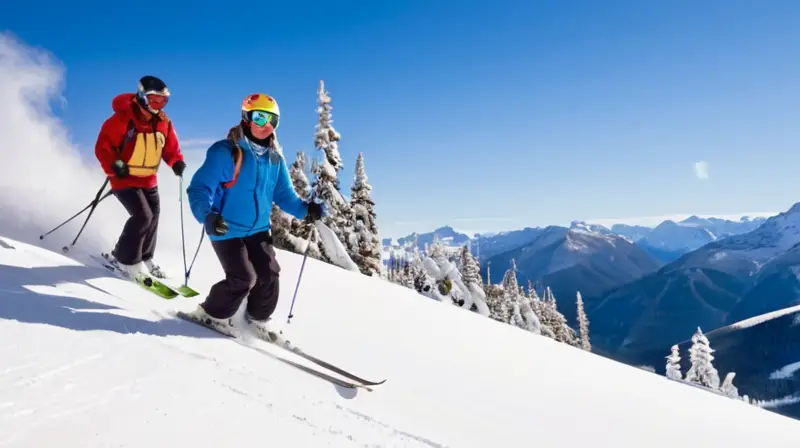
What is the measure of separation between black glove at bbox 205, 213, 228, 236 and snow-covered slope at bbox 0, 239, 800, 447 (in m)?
1.05

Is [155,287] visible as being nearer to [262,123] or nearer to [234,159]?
[234,159]

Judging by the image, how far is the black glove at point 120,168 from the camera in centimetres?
635

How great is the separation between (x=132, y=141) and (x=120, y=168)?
50 cm

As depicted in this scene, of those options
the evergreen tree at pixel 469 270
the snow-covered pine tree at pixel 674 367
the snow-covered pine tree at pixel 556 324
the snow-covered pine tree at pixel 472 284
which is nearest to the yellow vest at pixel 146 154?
the snow-covered pine tree at pixel 472 284

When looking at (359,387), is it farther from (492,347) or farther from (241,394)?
(492,347)

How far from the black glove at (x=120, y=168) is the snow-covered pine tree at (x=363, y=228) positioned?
22.1 meters

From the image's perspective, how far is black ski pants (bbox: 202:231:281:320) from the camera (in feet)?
18.2

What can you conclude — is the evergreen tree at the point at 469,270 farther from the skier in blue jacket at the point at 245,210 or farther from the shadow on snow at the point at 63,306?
the shadow on snow at the point at 63,306

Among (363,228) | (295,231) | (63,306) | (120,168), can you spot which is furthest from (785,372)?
(63,306)

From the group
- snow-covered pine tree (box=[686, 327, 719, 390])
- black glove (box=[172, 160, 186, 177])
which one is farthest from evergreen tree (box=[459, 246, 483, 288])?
black glove (box=[172, 160, 186, 177])

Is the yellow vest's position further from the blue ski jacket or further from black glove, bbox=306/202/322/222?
black glove, bbox=306/202/322/222

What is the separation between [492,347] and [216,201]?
17.2 feet

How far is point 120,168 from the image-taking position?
6.38m

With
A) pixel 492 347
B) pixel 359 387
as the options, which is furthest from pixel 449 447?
pixel 492 347
